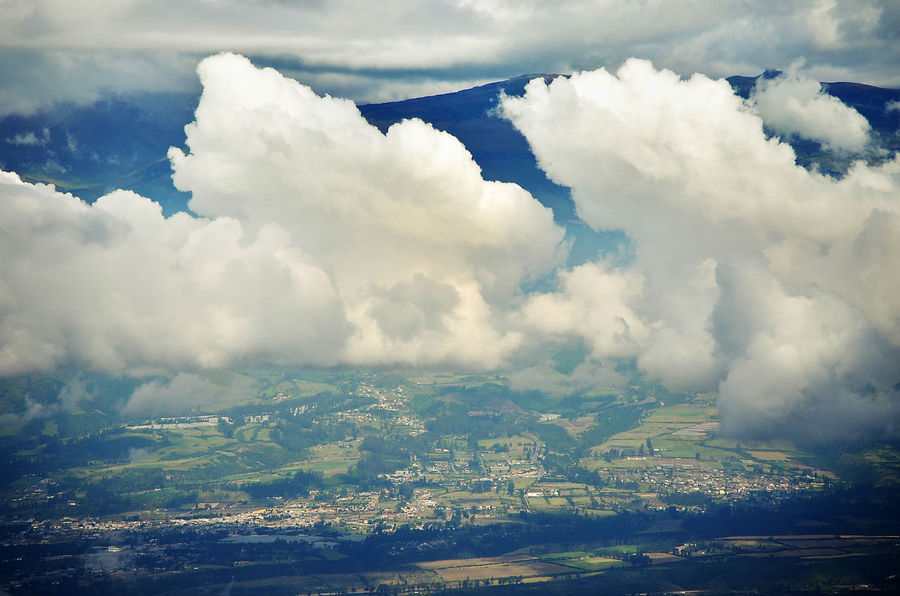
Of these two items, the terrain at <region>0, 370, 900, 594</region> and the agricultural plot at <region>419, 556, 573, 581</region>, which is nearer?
the terrain at <region>0, 370, 900, 594</region>

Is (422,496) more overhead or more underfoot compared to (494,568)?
more overhead

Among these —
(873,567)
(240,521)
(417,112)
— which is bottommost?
(873,567)

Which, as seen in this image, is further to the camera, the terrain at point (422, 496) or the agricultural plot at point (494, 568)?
the agricultural plot at point (494, 568)

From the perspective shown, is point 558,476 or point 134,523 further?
point 558,476

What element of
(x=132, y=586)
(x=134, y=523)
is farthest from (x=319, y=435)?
(x=132, y=586)

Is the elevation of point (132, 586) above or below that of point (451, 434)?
below

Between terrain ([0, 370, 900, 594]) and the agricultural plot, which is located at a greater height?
terrain ([0, 370, 900, 594])

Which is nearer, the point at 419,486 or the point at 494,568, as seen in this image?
the point at 494,568

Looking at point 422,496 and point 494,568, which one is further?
point 422,496

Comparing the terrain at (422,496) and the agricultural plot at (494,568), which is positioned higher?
the terrain at (422,496)

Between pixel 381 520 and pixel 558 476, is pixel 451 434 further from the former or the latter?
pixel 381 520

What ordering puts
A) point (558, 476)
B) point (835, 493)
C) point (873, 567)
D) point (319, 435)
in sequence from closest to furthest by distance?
point (873, 567) < point (835, 493) < point (558, 476) < point (319, 435)
